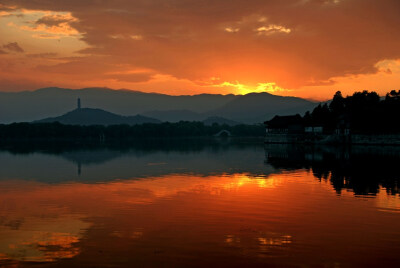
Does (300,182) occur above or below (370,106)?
below

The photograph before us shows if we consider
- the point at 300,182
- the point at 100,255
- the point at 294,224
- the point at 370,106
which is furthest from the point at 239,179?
the point at 370,106

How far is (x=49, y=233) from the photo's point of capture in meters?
20.0

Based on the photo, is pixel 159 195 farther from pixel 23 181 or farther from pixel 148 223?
pixel 23 181

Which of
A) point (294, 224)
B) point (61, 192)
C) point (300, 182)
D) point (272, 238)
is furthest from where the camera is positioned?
point (300, 182)

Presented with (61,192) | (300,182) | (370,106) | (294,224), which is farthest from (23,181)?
(370,106)

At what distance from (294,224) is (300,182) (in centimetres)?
1780

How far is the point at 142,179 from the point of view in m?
42.5

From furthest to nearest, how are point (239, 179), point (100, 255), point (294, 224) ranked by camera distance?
point (239, 179)
point (294, 224)
point (100, 255)

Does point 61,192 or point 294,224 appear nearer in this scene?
A: point 294,224

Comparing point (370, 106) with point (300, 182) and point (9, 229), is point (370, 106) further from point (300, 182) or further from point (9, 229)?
point (9, 229)

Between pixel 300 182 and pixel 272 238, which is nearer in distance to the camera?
pixel 272 238

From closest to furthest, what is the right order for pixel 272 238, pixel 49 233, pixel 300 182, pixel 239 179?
pixel 272 238 < pixel 49 233 < pixel 300 182 < pixel 239 179

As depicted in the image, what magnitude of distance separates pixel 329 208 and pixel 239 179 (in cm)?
1651

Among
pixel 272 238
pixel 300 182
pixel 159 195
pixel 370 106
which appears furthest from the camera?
pixel 370 106
